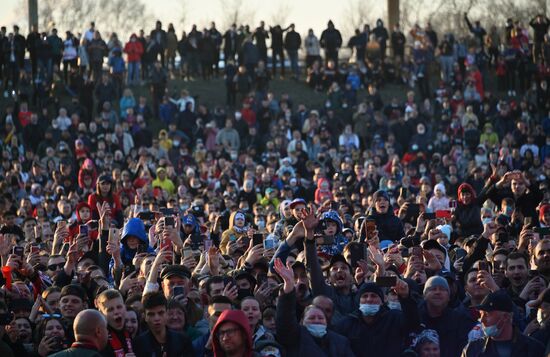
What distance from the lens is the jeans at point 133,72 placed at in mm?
35938

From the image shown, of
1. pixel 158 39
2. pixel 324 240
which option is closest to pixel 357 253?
pixel 324 240

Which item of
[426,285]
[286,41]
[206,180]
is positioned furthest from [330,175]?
[426,285]

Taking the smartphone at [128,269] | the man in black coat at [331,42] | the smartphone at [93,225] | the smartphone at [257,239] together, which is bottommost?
the smartphone at [128,269]

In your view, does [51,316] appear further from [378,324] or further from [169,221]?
[169,221]

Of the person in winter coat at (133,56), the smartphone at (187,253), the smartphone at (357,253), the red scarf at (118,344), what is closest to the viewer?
the red scarf at (118,344)

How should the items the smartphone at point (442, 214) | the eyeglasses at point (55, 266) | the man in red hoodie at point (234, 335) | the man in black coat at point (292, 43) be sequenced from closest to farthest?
the man in red hoodie at point (234, 335)
the eyeglasses at point (55, 266)
the smartphone at point (442, 214)
the man in black coat at point (292, 43)

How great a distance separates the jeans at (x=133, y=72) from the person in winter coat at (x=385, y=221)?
65.2ft

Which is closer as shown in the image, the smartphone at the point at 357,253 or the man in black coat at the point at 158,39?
the smartphone at the point at 357,253

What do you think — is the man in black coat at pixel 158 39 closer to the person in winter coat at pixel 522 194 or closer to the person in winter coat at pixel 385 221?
the person in winter coat at pixel 522 194

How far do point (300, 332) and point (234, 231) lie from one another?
6.53m

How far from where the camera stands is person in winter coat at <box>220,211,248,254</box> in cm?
1677

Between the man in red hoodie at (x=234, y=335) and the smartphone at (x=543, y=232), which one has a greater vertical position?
the man in red hoodie at (x=234, y=335)

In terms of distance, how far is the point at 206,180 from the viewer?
27906 mm

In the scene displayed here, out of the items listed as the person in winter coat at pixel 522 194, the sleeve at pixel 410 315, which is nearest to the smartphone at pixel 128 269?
the sleeve at pixel 410 315
